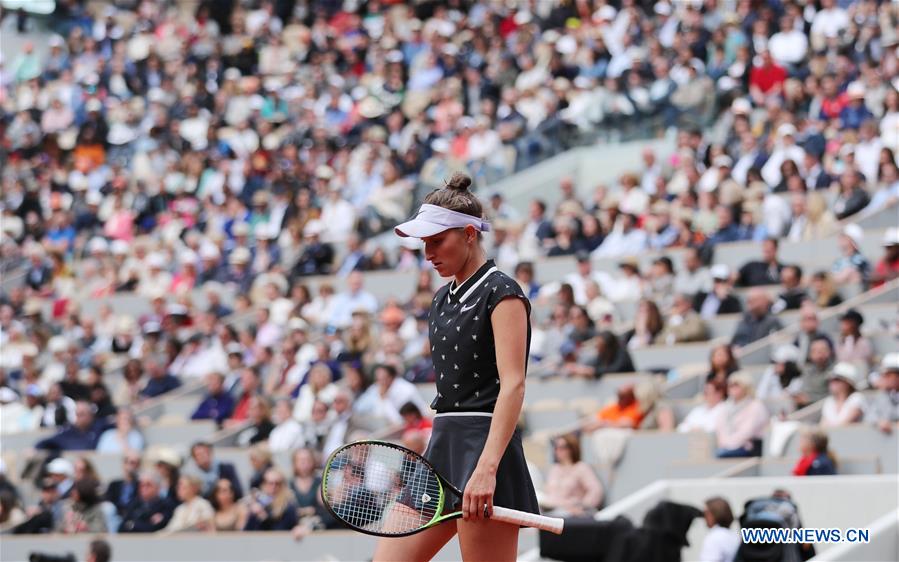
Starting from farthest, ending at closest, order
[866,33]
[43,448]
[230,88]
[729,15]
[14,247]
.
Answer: [230,88], [14,247], [729,15], [866,33], [43,448]

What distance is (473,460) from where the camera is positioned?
15.6ft

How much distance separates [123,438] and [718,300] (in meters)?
5.10

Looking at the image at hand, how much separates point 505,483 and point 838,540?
13.1ft

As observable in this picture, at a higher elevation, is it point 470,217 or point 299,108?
point 299,108

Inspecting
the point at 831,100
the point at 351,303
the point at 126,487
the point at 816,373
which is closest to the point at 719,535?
the point at 816,373

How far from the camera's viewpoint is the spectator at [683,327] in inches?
503

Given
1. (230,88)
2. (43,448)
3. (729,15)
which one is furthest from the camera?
(230,88)

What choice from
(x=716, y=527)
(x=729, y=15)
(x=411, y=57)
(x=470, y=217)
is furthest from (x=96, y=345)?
(x=470, y=217)

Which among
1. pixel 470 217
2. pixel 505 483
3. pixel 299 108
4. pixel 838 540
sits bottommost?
pixel 838 540

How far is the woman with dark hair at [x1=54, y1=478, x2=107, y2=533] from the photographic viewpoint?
12.0m

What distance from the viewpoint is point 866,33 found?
54.2 ft

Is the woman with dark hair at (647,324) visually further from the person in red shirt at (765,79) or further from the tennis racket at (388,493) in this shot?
the tennis racket at (388,493)

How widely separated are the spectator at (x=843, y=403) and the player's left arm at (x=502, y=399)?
6.06 m

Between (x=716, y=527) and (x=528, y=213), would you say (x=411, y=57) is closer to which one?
(x=528, y=213)
